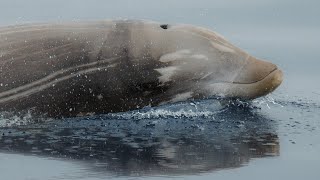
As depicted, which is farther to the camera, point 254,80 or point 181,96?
point 254,80

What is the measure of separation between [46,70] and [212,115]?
5.58 ft

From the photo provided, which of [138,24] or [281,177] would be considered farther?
[138,24]

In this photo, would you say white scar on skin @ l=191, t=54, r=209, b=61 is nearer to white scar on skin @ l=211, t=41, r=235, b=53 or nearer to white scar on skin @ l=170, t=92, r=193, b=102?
white scar on skin @ l=211, t=41, r=235, b=53

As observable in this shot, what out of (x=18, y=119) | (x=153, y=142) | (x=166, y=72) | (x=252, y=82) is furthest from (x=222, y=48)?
(x=18, y=119)

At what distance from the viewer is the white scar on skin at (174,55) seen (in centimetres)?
1123

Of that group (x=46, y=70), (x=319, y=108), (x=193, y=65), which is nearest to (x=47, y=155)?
(x=46, y=70)

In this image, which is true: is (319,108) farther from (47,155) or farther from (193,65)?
(47,155)

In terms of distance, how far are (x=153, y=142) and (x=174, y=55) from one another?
160cm

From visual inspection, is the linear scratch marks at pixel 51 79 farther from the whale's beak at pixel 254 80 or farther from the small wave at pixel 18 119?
the whale's beak at pixel 254 80

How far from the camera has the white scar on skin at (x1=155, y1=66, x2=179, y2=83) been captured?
11.2m

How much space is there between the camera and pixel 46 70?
10961 mm

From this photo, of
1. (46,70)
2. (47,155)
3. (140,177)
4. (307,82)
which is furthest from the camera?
(307,82)

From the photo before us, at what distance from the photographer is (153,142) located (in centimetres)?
992

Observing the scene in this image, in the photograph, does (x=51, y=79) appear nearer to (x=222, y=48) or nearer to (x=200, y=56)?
(x=200, y=56)
